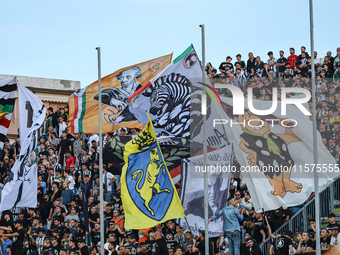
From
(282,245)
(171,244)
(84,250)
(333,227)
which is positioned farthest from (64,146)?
(333,227)

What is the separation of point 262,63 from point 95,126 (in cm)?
738

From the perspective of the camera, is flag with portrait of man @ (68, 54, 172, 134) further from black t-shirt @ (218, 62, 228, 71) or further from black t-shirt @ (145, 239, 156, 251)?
black t-shirt @ (218, 62, 228, 71)

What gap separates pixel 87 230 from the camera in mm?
24594

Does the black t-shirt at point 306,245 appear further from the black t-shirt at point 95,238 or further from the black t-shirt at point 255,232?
the black t-shirt at point 95,238

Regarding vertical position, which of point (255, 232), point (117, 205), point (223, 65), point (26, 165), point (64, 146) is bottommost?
point (255, 232)

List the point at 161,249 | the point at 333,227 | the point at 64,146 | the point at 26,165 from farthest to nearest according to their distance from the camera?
the point at 64,146, the point at 26,165, the point at 161,249, the point at 333,227

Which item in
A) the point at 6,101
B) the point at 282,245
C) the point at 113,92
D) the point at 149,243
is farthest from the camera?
the point at 6,101

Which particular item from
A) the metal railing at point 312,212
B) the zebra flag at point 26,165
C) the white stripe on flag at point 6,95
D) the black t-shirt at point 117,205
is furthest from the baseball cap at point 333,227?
the white stripe on flag at point 6,95

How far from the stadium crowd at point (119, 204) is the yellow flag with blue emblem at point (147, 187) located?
90cm

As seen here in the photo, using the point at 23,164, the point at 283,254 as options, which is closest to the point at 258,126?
the point at 283,254

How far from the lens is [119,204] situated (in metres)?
25.5

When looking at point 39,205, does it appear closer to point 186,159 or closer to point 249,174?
point 186,159

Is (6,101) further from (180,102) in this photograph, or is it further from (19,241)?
(180,102)

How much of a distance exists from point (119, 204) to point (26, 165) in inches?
112
